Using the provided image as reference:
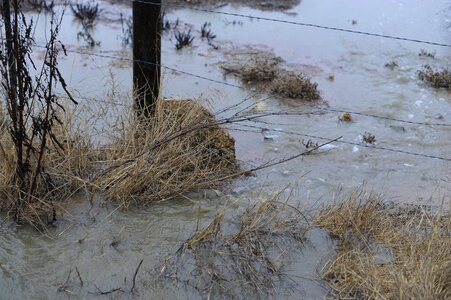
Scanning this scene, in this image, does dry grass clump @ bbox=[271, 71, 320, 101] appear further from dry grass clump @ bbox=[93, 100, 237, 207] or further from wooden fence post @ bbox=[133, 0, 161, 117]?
wooden fence post @ bbox=[133, 0, 161, 117]

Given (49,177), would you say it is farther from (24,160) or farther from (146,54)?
(146,54)

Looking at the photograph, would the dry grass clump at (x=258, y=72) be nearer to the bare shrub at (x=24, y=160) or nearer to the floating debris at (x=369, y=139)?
the floating debris at (x=369, y=139)

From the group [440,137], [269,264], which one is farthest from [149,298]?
[440,137]

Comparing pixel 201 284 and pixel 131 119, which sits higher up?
pixel 131 119

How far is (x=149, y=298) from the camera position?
312 centimetres

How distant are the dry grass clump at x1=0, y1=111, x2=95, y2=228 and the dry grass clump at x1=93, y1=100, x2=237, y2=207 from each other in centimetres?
20

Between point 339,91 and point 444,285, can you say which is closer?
point 444,285

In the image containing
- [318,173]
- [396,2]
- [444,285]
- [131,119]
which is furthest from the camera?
[396,2]

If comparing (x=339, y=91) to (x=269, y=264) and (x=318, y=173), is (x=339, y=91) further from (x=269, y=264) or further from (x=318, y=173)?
(x=269, y=264)

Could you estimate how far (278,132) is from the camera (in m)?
6.20

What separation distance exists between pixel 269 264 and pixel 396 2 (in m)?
10.9

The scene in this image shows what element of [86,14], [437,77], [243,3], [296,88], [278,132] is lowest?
[278,132]

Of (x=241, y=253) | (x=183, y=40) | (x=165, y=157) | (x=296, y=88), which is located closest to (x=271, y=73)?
(x=296, y=88)

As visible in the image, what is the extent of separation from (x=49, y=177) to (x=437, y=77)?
19.7 ft
